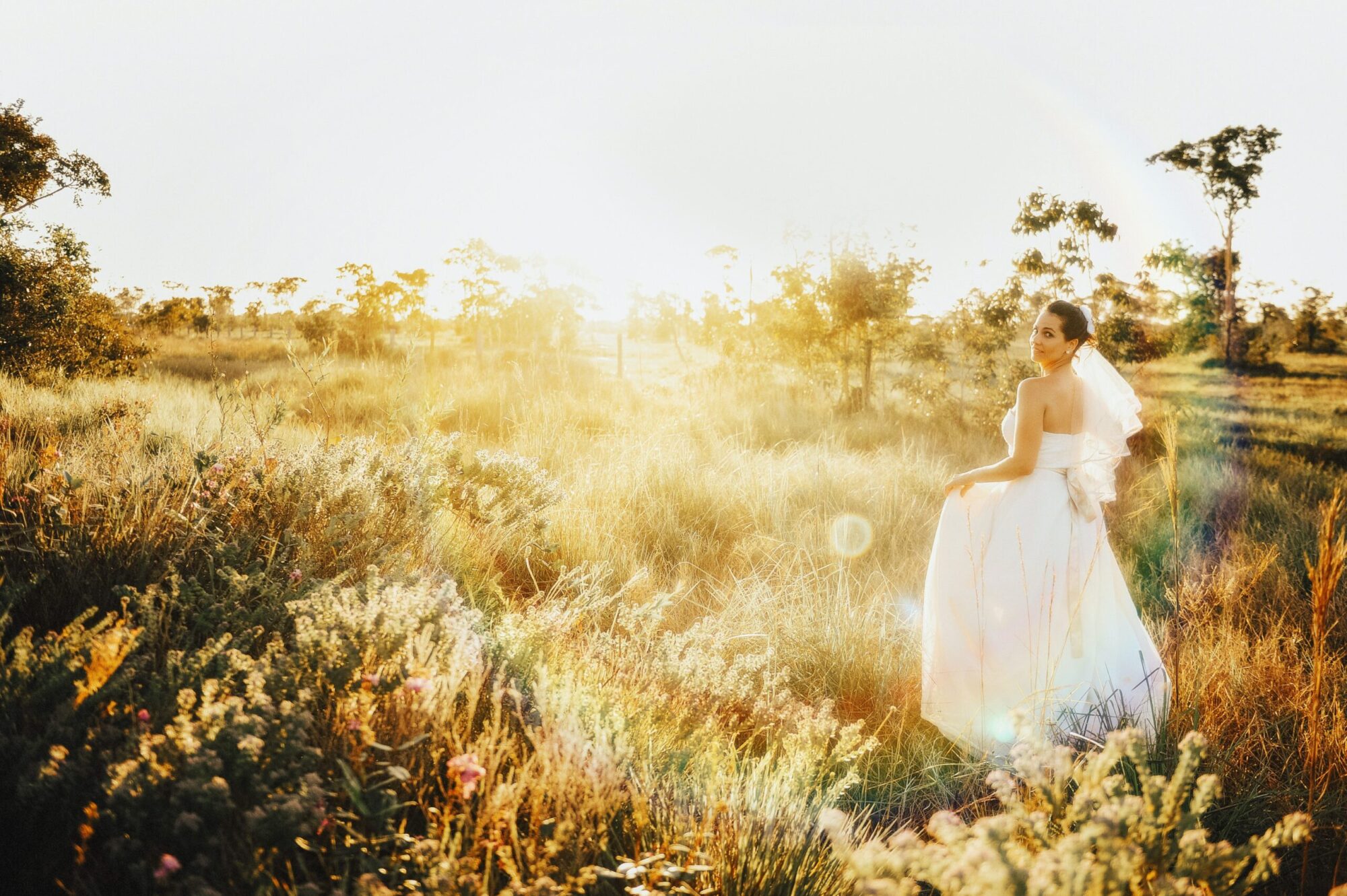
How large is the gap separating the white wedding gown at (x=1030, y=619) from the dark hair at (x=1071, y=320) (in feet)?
1.65

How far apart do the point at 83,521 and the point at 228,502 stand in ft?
1.59

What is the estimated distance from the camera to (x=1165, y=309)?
10.3 metres

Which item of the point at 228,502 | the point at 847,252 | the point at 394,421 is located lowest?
the point at 228,502

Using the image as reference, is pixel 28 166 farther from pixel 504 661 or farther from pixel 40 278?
pixel 504 661

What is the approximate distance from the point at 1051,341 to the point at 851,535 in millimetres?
2363

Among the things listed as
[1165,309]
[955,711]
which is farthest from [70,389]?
[1165,309]

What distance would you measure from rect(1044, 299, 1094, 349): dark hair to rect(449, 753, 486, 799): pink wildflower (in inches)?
131

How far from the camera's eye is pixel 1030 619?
3.22 meters

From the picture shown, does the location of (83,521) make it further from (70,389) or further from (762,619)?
(70,389)

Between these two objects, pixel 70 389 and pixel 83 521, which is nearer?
pixel 83 521

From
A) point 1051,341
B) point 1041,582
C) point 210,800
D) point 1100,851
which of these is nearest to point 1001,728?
point 1041,582

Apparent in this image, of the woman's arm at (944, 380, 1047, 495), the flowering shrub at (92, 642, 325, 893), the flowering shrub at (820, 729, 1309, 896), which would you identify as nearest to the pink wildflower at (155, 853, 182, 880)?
the flowering shrub at (92, 642, 325, 893)

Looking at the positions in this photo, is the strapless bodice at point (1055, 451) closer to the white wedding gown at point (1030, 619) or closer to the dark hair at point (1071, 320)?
the white wedding gown at point (1030, 619)

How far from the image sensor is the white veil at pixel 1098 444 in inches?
134
